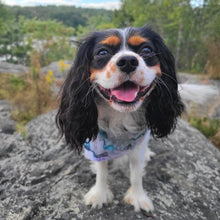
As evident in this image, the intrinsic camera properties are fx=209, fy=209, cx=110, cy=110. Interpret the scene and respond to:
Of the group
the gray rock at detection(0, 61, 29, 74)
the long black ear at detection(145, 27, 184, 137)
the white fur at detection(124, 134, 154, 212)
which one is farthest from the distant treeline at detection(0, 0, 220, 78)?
the white fur at detection(124, 134, 154, 212)

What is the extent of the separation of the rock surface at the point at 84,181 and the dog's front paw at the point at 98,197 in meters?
0.05

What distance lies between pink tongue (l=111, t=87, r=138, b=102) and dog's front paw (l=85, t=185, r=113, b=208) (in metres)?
0.98

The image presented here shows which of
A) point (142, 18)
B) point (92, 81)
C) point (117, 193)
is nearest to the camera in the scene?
point (92, 81)

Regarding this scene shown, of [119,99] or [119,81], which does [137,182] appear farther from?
[119,81]

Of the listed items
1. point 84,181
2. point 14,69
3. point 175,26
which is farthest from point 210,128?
point 175,26

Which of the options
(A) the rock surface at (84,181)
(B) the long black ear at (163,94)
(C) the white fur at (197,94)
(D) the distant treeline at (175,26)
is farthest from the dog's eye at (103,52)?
(D) the distant treeline at (175,26)

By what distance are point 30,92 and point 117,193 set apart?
2.66m

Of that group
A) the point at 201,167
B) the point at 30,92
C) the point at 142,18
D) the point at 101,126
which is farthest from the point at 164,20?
the point at 101,126

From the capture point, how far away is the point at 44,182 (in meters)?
2.10

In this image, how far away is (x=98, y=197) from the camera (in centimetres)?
182

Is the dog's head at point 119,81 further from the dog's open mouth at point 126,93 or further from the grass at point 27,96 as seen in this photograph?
the grass at point 27,96

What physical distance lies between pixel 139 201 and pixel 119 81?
→ 114cm

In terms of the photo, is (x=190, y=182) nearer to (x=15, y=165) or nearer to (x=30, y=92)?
(x=15, y=165)

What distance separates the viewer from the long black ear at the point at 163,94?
1573 millimetres
